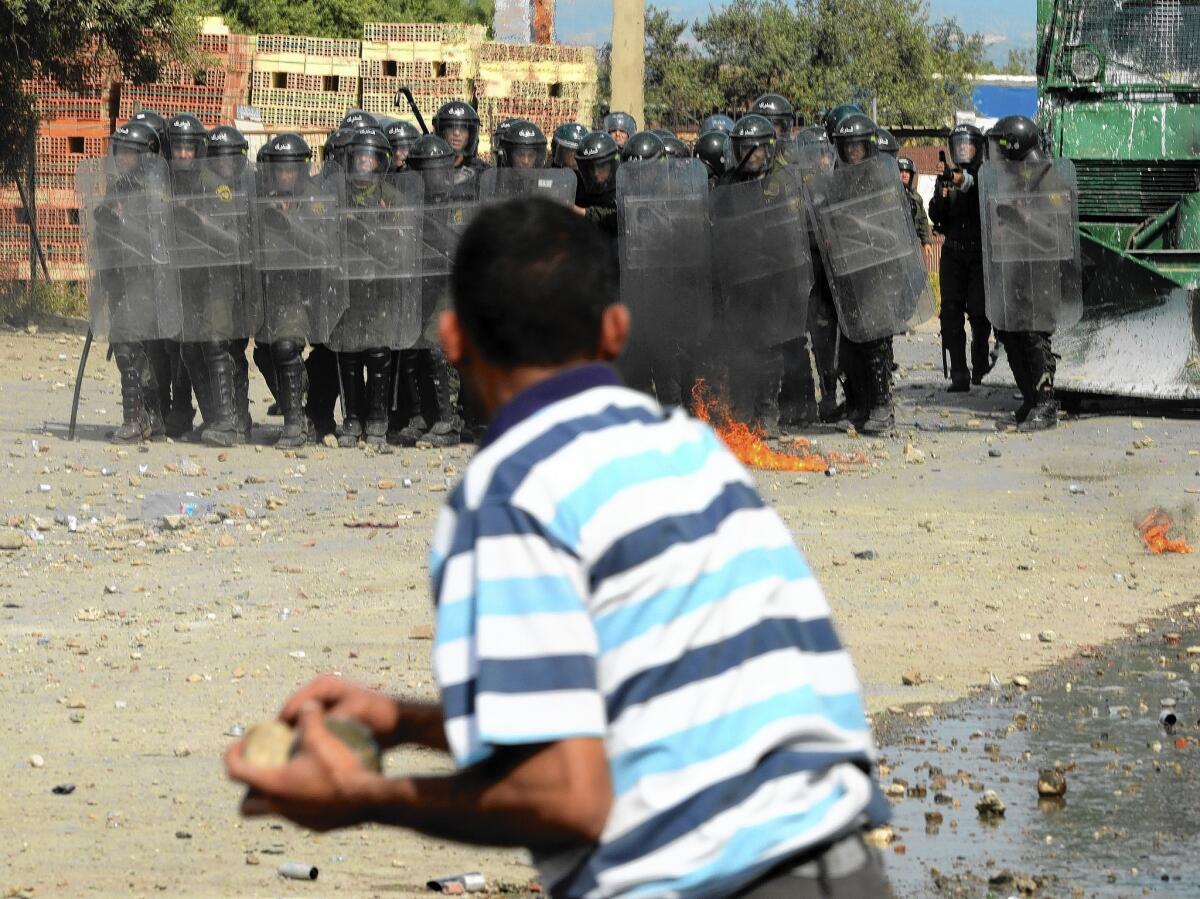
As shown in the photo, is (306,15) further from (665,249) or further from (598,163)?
(665,249)

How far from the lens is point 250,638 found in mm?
7441

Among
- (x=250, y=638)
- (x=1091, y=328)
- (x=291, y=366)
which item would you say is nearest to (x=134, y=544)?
(x=250, y=638)

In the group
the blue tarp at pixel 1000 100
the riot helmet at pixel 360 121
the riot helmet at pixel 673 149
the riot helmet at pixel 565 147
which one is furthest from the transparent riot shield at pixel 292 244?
the blue tarp at pixel 1000 100

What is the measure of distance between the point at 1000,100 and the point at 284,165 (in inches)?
1723

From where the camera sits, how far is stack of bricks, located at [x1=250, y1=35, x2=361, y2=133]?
2677 centimetres

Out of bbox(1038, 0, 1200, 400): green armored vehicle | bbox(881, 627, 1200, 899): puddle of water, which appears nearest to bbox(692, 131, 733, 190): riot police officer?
bbox(1038, 0, 1200, 400): green armored vehicle

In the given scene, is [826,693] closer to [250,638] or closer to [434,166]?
[250,638]

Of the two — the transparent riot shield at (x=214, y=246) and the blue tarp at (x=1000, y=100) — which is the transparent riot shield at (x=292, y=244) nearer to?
the transparent riot shield at (x=214, y=246)

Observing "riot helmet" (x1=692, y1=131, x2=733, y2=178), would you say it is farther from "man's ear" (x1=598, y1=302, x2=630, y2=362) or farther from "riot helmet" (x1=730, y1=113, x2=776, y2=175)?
"man's ear" (x1=598, y1=302, x2=630, y2=362)

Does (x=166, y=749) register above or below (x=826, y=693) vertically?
below

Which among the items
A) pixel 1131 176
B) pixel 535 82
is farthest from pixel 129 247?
pixel 535 82

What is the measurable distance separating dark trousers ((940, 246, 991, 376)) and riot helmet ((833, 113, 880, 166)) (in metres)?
2.21

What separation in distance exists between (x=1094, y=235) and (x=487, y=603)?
13.5 m

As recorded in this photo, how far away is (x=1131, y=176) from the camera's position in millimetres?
14969
